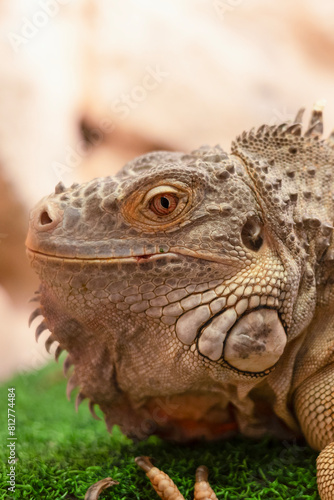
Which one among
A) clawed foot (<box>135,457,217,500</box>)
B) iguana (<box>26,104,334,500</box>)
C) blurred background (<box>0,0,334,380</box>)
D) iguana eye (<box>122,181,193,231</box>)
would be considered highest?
blurred background (<box>0,0,334,380</box>)

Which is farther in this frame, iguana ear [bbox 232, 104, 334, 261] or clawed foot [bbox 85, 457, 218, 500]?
iguana ear [bbox 232, 104, 334, 261]

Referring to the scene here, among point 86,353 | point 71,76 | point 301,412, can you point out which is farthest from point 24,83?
point 301,412

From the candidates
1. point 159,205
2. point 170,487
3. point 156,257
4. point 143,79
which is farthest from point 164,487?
point 143,79

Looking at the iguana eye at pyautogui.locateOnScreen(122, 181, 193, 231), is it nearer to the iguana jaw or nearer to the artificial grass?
the iguana jaw

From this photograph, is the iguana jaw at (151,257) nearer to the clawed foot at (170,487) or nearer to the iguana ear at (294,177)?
the iguana ear at (294,177)

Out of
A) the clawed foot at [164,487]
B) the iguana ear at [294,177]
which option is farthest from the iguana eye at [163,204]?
the clawed foot at [164,487]

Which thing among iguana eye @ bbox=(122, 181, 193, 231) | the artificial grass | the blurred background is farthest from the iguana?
the blurred background
